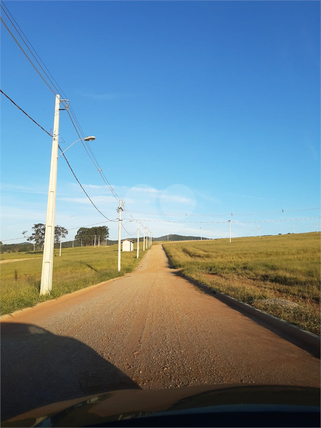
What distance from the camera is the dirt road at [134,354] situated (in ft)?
14.3

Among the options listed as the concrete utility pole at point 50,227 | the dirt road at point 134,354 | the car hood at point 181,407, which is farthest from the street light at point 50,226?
the car hood at point 181,407

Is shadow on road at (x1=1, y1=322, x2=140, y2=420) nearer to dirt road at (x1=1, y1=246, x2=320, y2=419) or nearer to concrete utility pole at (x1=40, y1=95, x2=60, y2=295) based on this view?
dirt road at (x1=1, y1=246, x2=320, y2=419)

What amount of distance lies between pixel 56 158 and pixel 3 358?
10.3 meters

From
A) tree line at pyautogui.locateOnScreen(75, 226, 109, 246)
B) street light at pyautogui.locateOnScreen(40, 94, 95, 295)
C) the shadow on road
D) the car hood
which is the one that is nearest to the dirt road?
the shadow on road

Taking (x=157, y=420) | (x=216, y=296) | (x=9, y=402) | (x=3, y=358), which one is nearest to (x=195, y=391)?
(x=157, y=420)

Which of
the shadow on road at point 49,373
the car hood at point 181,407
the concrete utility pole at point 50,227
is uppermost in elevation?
the concrete utility pole at point 50,227

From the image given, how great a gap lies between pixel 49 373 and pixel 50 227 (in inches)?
378

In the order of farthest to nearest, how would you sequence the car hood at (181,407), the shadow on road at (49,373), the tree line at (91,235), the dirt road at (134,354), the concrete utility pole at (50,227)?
the tree line at (91,235) → the concrete utility pole at (50,227) → the dirt road at (134,354) → the shadow on road at (49,373) → the car hood at (181,407)

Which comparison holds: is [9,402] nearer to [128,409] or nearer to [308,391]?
[128,409]

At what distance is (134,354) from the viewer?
5.65 meters

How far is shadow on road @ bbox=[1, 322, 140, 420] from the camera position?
157 inches

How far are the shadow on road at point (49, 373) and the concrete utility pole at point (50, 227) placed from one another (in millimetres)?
6368

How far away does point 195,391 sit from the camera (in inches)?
138

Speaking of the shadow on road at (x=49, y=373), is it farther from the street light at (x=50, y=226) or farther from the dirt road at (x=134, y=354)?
the street light at (x=50, y=226)
